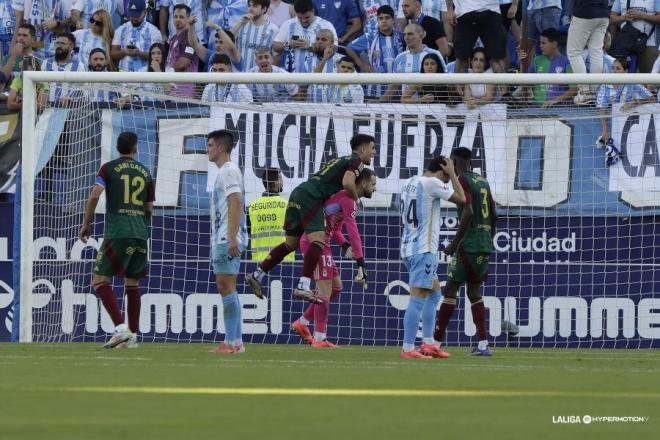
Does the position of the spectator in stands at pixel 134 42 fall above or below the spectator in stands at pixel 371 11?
below

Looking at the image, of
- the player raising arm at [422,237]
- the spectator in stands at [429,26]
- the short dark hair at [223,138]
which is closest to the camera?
the short dark hair at [223,138]

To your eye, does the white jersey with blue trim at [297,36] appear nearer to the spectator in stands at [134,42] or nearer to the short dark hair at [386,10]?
the short dark hair at [386,10]

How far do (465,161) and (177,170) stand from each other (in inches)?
175

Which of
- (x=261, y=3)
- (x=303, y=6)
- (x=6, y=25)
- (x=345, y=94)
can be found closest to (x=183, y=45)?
(x=261, y=3)

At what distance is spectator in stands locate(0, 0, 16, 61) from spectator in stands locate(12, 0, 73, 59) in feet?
0.67

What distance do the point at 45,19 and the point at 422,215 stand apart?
950 cm

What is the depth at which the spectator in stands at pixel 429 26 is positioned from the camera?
18484mm

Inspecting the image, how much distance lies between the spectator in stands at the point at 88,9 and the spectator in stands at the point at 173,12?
79 cm

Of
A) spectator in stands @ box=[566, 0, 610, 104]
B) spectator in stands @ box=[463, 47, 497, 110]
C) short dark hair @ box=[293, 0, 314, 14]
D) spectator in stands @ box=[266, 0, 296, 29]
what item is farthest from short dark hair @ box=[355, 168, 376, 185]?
spectator in stands @ box=[266, 0, 296, 29]

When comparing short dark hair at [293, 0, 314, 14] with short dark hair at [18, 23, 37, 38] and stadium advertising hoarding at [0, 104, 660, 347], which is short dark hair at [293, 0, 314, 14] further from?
short dark hair at [18, 23, 37, 38]

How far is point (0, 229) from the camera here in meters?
16.7

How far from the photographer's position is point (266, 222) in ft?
53.6

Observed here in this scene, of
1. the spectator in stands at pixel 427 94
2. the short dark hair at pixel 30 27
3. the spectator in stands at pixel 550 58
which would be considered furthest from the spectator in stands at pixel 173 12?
the spectator in stands at pixel 550 58

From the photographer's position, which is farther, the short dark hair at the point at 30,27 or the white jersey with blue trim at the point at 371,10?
the short dark hair at the point at 30,27
